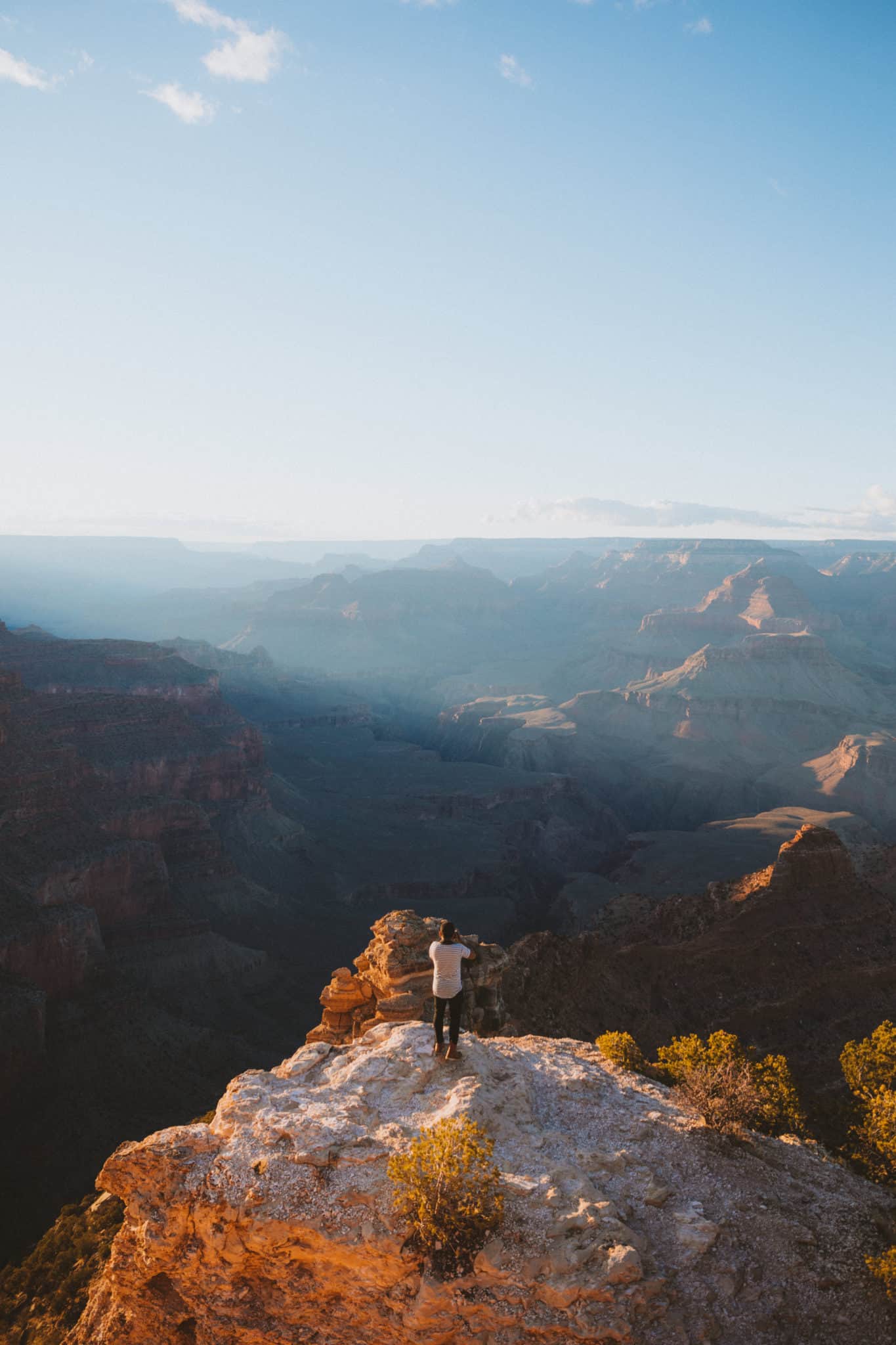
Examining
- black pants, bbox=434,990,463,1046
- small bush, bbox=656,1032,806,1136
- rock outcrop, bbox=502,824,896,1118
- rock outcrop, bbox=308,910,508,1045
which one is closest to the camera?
black pants, bbox=434,990,463,1046

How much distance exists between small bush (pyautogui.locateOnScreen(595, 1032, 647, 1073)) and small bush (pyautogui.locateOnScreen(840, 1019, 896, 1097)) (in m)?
5.03

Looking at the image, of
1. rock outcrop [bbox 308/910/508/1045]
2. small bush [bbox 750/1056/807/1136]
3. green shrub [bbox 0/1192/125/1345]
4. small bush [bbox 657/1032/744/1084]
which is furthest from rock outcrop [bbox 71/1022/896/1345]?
rock outcrop [bbox 308/910/508/1045]

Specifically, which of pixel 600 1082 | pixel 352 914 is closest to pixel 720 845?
pixel 352 914

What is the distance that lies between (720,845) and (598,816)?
1091 inches

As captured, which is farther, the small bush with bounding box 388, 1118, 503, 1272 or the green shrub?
the green shrub

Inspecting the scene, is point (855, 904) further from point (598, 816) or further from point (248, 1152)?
point (598, 816)

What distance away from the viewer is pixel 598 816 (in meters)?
109

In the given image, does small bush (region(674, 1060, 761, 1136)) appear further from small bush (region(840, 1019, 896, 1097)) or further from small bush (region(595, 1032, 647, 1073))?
small bush (region(840, 1019, 896, 1097))

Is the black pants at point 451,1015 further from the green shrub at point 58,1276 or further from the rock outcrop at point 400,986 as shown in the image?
the green shrub at point 58,1276

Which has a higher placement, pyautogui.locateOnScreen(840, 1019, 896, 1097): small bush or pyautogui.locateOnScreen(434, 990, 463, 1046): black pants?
pyautogui.locateOnScreen(434, 990, 463, 1046): black pants

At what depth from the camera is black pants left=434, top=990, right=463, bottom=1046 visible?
14.0 m

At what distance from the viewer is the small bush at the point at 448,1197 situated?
9.84 meters

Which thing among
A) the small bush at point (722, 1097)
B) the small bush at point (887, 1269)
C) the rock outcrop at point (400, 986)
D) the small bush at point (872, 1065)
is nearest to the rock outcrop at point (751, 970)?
the rock outcrop at point (400, 986)

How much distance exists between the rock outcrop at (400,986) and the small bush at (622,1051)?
528 centimetres
